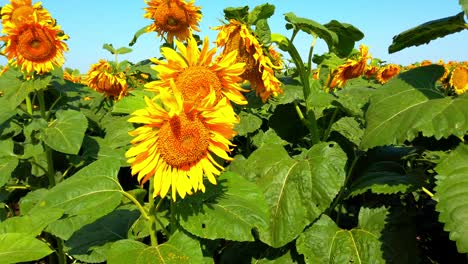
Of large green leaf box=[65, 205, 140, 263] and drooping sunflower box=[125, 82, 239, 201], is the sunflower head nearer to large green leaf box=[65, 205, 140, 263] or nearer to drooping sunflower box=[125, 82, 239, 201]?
large green leaf box=[65, 205, 140, 263]

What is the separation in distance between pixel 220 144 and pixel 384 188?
2.65ft

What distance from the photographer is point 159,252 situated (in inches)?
72.2

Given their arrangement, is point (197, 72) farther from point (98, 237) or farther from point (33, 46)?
point (33, 46)

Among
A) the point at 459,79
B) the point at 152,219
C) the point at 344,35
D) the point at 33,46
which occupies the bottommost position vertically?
the point at 152,219

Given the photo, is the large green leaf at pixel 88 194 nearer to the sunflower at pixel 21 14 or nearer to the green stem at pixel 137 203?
the green stem at pixel 137 203

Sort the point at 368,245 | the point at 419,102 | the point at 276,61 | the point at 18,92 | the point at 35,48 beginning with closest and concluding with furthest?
the point at 419,102 → the point at 368,245 → the point at 276,61 → the point at 18,92 → the point at 35,48

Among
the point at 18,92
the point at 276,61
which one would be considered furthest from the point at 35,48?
the point at 276,61

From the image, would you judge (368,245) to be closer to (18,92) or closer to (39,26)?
(18,92)

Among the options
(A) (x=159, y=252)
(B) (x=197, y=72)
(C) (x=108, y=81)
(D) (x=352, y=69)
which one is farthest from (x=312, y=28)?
(C) (x=108, y=81)

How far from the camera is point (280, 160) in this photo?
91.1 inches

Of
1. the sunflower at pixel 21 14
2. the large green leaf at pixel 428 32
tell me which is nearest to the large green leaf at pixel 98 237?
the large green leaf at pixel 428 32

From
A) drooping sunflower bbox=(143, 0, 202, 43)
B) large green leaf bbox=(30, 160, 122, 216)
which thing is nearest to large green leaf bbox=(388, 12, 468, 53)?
large green leaf bbox=(30, 160, 122, 216)

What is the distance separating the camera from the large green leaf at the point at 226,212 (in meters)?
1.83

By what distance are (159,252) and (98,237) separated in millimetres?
616
